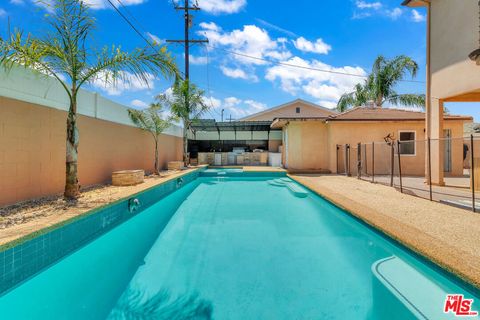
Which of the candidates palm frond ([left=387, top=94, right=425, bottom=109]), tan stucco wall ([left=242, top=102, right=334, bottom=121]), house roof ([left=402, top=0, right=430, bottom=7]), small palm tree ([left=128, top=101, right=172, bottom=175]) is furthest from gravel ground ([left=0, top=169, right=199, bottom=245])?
palm frond ([left=387, top=94, right=425, bottom=109])

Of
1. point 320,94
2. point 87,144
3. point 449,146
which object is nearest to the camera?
point 87,144

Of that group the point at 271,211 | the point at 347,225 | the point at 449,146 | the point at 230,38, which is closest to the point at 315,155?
the point at 449,146

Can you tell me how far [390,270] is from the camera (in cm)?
297

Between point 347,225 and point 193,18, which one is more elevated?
point 193,18

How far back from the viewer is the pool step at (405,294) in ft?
7.22

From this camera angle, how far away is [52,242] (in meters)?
3.38

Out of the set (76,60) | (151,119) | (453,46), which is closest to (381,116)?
(453,46)

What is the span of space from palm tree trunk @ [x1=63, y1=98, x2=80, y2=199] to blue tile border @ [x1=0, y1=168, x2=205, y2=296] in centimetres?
125

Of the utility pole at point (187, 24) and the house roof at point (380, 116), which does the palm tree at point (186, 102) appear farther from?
the house roof at point (380, 116)

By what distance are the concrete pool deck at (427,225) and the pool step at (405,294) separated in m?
0.27

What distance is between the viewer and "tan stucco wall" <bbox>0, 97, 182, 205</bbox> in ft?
16.0

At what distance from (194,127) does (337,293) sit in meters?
→ 16.9

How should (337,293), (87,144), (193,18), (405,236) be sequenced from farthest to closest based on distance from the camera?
1. (193,18)
2. (87,144)
3. (405,236)
4. (337,293)

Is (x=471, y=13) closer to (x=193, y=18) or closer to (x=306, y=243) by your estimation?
(x=306, y=243)
